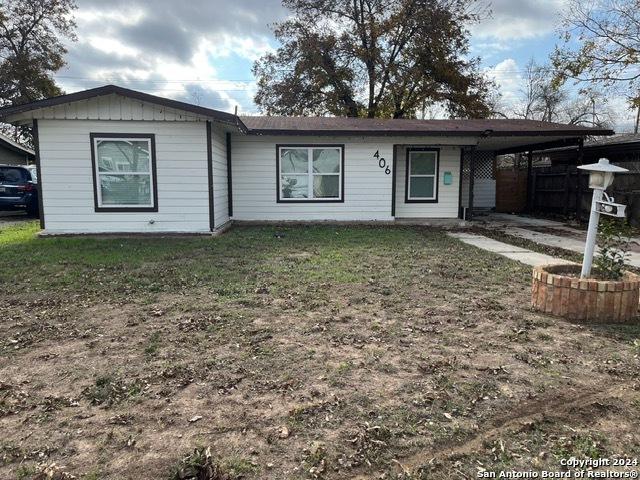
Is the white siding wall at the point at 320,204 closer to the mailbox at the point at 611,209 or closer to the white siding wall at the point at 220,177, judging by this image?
the white siding wall at the point at 220,177

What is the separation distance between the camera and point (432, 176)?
12.3 metres

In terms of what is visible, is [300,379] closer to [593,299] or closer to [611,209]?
[593,299]

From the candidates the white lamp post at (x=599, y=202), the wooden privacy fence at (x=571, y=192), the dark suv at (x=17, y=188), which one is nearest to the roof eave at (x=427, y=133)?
the wooden privacy fence at (x=571, y=192)

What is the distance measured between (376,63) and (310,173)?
14.7 meters

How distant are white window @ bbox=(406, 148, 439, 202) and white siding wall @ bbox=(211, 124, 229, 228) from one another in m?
4.88

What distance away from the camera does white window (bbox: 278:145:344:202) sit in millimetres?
11625

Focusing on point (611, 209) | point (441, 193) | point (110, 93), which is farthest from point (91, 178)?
point (611, 209)

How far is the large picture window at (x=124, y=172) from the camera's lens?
29.8ft

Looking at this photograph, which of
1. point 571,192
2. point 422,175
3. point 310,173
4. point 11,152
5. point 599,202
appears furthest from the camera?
point 11,152

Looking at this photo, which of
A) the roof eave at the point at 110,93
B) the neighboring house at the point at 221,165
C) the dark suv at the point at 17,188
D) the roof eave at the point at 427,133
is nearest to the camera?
the roof eave at the point at 110,93

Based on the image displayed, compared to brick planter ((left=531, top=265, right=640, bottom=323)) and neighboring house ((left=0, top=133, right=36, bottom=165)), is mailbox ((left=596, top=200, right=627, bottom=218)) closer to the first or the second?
brick planter ((left=531, top=265, right=640, bottom=323))

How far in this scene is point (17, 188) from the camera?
1341cm

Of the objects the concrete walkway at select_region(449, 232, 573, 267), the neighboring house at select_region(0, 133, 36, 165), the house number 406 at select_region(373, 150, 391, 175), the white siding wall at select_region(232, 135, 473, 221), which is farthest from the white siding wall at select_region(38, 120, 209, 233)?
the neighboring house at select_region(0, 133, 36, 165)

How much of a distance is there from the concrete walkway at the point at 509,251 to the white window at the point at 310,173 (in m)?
3.41
